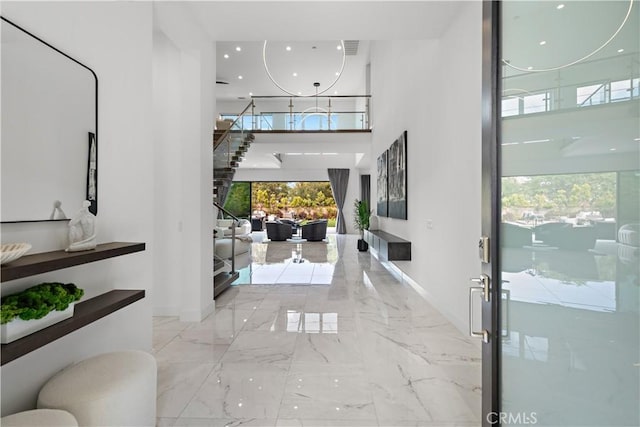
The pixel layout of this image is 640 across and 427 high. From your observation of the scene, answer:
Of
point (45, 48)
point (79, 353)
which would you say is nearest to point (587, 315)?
point (79, 353)

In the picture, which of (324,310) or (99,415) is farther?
(324,310)

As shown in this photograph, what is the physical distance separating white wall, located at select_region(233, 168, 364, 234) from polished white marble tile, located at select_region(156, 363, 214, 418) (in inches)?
497

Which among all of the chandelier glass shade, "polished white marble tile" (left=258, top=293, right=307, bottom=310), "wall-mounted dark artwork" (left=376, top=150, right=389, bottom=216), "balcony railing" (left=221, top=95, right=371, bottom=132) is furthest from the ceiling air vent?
"polished white marble tile" (left=258, top=293, right=307, bottom=310)

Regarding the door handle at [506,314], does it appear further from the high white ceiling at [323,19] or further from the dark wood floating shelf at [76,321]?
the high white ceiling at [323,19]

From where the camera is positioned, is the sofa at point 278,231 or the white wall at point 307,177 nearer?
the sofa at point 278,231

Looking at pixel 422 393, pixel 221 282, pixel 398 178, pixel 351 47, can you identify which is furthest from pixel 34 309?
pixel 351 47

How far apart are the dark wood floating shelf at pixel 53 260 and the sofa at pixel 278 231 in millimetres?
9864

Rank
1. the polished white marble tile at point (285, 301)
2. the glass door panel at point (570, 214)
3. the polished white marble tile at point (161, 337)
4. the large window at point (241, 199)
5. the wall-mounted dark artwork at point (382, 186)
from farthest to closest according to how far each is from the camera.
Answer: the large window at point (241, 199) < the wall-mounted dark artwork at point (382, 186) < the polished white marble tile at point (285, 301) < the polished white marble tile at point (161, 337) < the glass door panel at point (570, 214)

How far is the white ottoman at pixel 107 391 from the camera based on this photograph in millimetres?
1504

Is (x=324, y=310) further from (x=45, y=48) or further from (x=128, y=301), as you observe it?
(x=45, y=48)

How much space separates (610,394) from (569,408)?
0.66 feet

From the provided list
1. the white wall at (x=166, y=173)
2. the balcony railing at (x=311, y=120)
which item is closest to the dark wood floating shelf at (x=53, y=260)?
the white wall at (x=166, y=173)

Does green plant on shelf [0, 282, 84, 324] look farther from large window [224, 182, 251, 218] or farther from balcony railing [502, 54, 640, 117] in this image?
large window [224, 182, 251, 218]

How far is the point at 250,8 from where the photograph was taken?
11.0 ft
